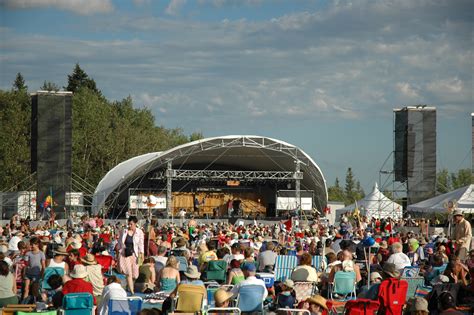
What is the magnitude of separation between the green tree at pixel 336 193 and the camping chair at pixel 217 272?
84.1m

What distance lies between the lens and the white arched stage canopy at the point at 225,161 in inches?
1718

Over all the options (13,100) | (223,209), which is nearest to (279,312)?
(223,209)

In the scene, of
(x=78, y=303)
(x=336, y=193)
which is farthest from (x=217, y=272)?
(x=336, y=193)

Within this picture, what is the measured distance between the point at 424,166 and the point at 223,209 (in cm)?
1275

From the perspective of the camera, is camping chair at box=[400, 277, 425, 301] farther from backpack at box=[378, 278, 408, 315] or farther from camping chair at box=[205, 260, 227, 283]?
camping chair at box=[205, 260, 227, 283]

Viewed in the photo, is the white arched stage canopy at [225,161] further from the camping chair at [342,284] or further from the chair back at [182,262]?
the camping chair at [342,284]

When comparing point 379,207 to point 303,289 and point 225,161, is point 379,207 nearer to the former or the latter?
point 225,161

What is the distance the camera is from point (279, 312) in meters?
9.59

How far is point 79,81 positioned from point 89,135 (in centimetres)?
1599

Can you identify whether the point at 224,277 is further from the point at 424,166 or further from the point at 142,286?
the point at 424,166

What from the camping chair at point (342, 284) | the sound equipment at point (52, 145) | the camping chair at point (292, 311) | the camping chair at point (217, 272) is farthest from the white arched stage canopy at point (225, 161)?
the camping chair at point (292, 311)

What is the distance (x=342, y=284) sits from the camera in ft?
41.2

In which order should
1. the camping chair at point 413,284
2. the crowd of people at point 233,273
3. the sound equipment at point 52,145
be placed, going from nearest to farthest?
the crowd of people at point 233,273
the camping chair at point 413,284
the sound equipment at point 52,145

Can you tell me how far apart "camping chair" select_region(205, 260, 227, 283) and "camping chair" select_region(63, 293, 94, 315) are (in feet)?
15.3
